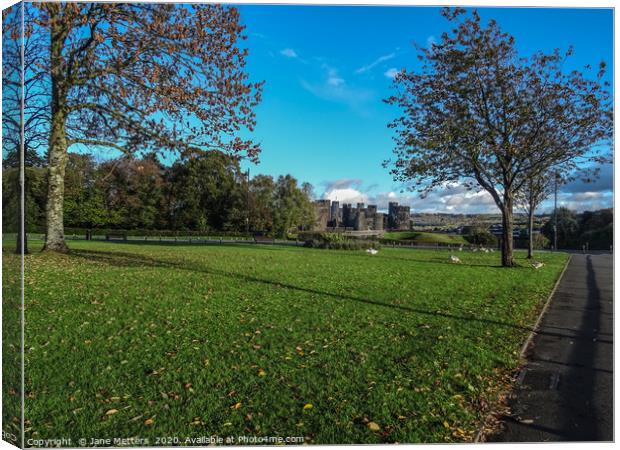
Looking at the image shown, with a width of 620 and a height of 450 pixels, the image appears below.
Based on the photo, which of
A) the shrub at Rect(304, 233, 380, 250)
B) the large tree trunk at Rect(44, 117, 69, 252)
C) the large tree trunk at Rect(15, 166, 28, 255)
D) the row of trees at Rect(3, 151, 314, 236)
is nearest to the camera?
the large tree trunk at Rect(15, 166, 28, 255)

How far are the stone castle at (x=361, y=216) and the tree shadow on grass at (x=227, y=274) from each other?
5.24ft

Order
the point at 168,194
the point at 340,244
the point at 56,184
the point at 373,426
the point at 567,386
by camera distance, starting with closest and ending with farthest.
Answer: the point at 373,426 < the point at 567,386 < the point at 56,184 < the point at 168,194 < the point at 340,244

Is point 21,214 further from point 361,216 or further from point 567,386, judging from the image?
point 567,386

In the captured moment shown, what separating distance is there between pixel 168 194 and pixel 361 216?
11.3ft

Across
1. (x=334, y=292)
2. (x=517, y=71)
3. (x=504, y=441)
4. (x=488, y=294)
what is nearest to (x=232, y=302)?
(x=334, y=292)

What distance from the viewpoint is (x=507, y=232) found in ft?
38.3

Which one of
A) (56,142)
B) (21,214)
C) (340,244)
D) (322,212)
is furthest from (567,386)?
(340,244)

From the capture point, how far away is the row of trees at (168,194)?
523cm

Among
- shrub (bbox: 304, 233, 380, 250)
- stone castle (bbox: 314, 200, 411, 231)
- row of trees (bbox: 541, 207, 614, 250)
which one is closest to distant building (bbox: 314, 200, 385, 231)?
stone castle (bbox: 314, 200, 411, 231)

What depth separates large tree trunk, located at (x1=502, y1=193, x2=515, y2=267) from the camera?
10.7 metres

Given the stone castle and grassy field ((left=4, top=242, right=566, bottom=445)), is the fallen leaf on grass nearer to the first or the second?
grassy field ((left=4, top=242, right=566, bottom=445))

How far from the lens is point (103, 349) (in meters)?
3.38

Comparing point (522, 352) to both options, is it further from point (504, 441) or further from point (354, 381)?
point (354, 381)

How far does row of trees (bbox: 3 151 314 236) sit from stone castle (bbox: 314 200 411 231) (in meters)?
0.25
